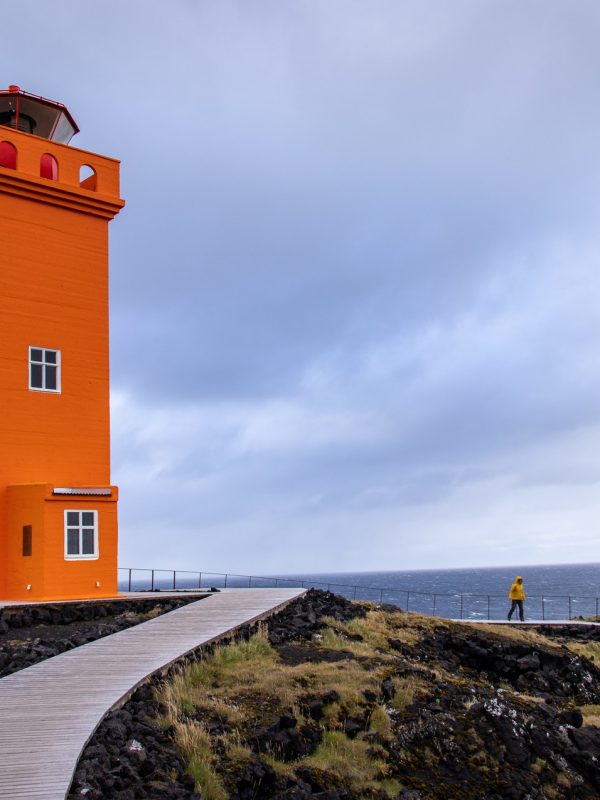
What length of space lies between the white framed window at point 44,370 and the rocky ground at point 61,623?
20.4 feet

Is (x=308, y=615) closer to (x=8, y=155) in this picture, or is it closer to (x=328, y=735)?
(x=328, y=735)

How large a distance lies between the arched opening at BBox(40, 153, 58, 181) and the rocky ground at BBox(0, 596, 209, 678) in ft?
39.9

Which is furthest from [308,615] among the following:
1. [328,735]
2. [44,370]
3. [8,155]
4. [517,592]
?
[8,155]

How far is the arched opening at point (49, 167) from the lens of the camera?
24625mm

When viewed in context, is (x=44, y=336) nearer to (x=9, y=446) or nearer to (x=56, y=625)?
(x=9, y=446)

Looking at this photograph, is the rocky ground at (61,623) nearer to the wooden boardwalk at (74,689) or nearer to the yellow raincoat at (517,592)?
the wooden boardwalk at (74,689)

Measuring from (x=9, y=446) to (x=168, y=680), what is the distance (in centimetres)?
1139

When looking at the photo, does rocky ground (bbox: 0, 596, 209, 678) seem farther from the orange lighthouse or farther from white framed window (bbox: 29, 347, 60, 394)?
white framed window (bbox: 29, 347, 60, 394)

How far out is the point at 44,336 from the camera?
23.7m

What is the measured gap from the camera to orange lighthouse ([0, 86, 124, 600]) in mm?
22125

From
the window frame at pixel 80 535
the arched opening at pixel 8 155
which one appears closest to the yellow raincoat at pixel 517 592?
the window frame at pixel 80 535

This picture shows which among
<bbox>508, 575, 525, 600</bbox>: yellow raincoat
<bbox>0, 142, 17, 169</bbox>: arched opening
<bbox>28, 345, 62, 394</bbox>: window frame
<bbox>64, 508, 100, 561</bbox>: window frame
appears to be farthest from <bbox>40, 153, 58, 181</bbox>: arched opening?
<bbox>508, 575, 525, 600</bbox>: yellow raincoat

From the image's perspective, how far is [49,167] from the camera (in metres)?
24.7

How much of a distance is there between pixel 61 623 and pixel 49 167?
1297cm
